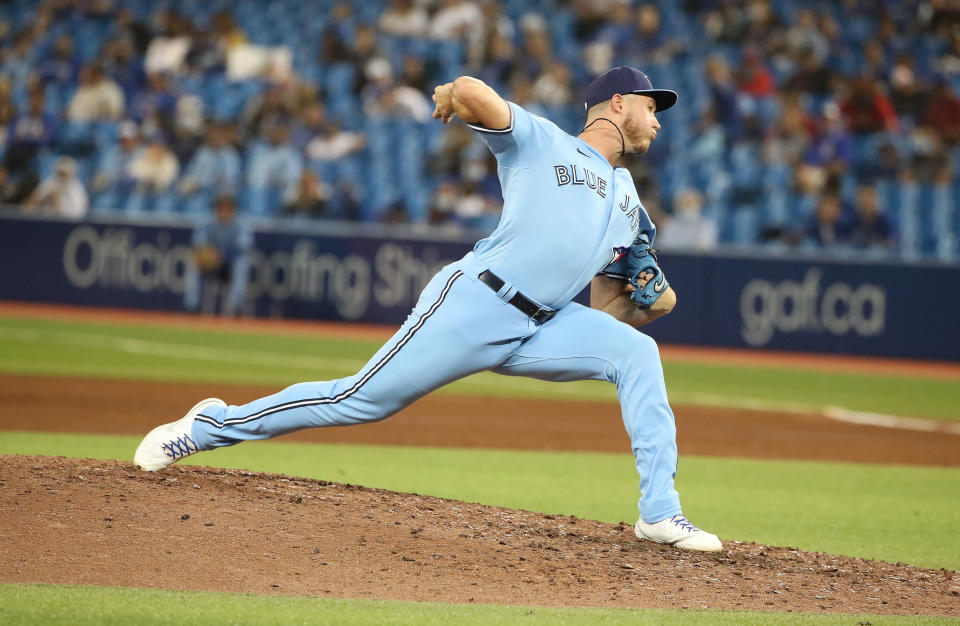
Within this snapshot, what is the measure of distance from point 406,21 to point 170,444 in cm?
1670

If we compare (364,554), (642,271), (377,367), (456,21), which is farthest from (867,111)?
(364,554)

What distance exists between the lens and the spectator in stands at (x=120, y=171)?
66.5 feet

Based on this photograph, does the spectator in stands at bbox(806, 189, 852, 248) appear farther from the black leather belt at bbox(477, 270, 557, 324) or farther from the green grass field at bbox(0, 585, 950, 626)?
the green grass field at bbox(0, 585, 950, 626)

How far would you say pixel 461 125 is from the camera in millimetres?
19047

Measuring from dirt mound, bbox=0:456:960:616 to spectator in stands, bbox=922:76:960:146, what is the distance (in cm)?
1426

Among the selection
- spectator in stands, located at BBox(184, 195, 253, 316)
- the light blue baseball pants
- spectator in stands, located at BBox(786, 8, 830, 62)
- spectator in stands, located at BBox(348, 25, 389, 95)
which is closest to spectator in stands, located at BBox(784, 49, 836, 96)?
spectator in stands, located at BBox(786, 8, 830, 62)

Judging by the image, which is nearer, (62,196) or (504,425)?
(504,425)

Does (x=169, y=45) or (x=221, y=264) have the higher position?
(x=169, y=45)

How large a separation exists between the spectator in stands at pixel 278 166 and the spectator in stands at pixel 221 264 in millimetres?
1033

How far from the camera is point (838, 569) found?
5.49 m

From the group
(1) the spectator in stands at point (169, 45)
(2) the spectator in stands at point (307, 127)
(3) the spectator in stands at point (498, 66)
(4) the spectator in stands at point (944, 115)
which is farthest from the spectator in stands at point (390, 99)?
(4) the spectator in stands at point (944, 115)

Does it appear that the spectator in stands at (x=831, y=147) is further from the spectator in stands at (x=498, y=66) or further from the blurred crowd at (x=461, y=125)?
the spectator in stands at (x=498, y=66)

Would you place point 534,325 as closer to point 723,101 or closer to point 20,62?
point 723,101

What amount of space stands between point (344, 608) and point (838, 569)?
7.76 feet
